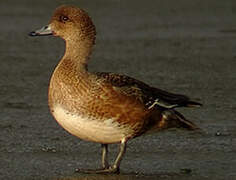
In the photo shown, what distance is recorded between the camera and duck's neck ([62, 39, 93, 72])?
644 centimetres

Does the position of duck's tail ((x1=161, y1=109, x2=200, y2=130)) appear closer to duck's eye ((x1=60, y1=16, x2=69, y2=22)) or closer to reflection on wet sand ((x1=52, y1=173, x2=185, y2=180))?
reflection on wet sand ((x1=52, y1=173, x2=185, y2=180))

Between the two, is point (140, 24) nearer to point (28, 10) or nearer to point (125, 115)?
point (28, 10)

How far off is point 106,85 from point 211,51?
5.06m

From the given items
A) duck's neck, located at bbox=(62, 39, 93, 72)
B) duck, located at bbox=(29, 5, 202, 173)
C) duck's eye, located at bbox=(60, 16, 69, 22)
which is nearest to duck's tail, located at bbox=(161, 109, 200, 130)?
duck, located at bbox=(29, 5, 202, 173)

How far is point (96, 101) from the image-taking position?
6.05 metres

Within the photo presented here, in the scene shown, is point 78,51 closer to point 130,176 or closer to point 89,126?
point 89,126

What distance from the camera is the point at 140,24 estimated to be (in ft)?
41.3

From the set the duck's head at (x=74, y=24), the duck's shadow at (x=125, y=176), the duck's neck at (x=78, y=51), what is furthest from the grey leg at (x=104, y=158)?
the duck's head at (x=74, y=24)

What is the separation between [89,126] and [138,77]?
11.9ft

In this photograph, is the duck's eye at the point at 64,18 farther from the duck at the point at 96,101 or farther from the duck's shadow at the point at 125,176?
the duck's shadow at the point at 125,176

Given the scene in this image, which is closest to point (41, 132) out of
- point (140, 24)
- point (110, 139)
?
point (110, 139)

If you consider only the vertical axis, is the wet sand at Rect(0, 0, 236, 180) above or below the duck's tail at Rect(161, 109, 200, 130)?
below

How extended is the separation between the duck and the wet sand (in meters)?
0.30

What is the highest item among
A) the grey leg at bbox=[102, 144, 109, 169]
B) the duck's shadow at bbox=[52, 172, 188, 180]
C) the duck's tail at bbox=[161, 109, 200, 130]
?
the duck's tail at bbox=[161, 109, 200, 130]
